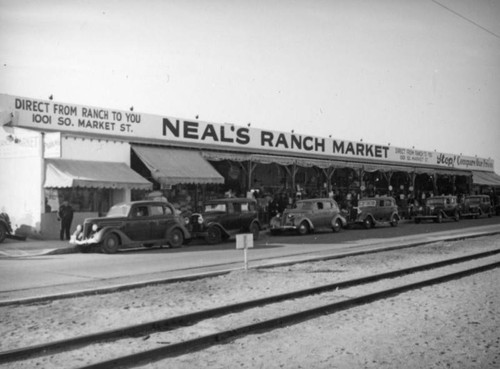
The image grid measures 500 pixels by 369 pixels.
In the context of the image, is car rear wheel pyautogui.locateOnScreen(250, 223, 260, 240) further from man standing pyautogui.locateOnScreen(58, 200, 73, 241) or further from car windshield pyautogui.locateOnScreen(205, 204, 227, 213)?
man standing pyautogui.locateOnScreen(58, 200, 73, 241)

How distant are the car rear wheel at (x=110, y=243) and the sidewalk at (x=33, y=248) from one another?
1486 millimetres

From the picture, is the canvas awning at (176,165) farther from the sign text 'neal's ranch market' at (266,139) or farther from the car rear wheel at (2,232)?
the car rear wheel at (2,232)

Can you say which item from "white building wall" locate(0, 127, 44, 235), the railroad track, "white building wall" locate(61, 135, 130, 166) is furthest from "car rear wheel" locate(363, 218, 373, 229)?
the railroad track

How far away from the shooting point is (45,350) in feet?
18.4

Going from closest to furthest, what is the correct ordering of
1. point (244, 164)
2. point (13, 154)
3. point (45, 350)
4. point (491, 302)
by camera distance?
point (45, 350) < point (491, 302) < point (13, 154) < point (244, 164)

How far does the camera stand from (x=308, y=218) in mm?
23531

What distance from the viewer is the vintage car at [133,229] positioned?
52.5ft

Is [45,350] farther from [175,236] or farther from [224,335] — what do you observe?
[175,236]

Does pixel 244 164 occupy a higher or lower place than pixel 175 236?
higher

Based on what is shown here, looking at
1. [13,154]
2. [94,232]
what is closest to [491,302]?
[94,232]

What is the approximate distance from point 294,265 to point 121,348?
734 cm

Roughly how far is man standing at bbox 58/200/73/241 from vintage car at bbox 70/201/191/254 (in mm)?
3059

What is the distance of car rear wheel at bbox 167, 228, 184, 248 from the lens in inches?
695

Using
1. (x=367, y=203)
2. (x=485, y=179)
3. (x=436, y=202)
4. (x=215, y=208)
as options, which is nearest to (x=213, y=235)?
(x=215, y=208)
